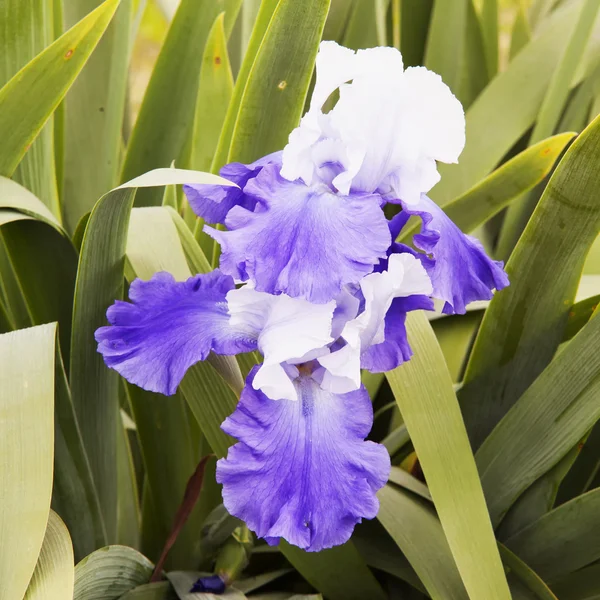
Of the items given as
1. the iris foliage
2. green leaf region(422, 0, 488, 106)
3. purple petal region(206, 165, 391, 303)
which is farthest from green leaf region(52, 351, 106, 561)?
green leaf region(422, 0, 488, 106)

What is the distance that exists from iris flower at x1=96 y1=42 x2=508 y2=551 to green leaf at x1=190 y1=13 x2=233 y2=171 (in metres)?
0.29

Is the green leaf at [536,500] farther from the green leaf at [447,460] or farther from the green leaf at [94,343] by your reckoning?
the green leaf at [94,343]

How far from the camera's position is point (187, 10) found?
0.71 metres

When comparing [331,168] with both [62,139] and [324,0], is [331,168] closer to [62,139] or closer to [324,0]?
[324,0]

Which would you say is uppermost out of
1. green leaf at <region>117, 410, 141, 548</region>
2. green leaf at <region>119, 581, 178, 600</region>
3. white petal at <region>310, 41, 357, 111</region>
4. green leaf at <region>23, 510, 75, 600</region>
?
white petal at <region>310, 41, 357, 111</region>

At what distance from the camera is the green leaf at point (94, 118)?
30.3 inches

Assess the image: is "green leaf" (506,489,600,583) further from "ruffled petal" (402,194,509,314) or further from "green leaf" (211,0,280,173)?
"green leaf" (211,0,280,173)

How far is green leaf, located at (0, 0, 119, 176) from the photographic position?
0.52 meters

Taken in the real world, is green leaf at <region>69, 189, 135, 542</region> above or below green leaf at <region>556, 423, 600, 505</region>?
above

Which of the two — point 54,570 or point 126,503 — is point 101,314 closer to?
point 54,570

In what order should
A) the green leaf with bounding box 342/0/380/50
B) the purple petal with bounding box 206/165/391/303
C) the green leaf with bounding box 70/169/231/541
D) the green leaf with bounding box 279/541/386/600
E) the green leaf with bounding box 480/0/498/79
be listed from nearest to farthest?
the purple petal with bounding box 206/165/391/303 < the green leaf with bounding box 70/169/231/541 < the green leaf with bounding box 279/541/386/600 < the green leaf with bounding box 342/0/380/50 < the green leaf with bounding box 480/0/498/79

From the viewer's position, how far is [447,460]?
53cm

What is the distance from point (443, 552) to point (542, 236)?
28cm

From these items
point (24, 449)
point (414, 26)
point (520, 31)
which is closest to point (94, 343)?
point (24, 449)
